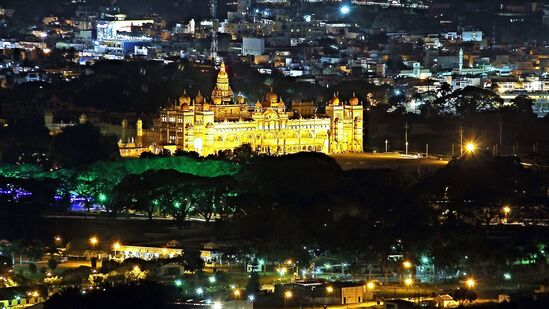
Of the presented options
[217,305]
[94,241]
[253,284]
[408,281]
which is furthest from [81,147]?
[217,305]

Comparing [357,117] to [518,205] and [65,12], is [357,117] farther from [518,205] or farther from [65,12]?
[65,12]

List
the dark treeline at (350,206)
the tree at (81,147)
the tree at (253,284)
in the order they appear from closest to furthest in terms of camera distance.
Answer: the tree at (253,284) < the dark treeline at (350,206) < the tree at (81,147)

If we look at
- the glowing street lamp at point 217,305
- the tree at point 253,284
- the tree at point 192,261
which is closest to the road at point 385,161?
the tree at point 192,261

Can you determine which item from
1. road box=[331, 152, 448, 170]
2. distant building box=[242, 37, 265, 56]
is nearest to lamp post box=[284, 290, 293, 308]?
road box=[331, 152, 448, 170]

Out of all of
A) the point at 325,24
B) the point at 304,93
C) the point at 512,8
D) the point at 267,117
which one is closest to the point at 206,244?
the point at 267,117

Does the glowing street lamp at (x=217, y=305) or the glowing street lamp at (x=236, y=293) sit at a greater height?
the glowing street lamp at (x=236, y=293)

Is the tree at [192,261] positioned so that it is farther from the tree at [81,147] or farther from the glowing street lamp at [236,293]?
the tree at [81,147]
